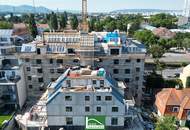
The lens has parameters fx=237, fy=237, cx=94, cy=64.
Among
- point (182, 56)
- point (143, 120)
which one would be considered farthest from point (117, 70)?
point (182, 56)

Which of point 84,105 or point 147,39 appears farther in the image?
point 147,39

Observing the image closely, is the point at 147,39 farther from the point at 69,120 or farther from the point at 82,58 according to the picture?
the point at 69,120

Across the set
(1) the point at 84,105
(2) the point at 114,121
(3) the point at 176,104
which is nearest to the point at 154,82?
(3) the point at 176,104

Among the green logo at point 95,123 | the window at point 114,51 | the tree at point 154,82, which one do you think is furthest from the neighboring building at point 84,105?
the tree at point 154,82

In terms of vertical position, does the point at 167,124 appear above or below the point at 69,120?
above

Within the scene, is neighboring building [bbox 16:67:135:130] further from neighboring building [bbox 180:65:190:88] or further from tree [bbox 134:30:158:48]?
tree [bbox 134:30:158:48]

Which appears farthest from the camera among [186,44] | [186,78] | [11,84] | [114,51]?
[186,44]

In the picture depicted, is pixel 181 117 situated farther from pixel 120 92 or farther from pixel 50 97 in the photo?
pixel 50 97
